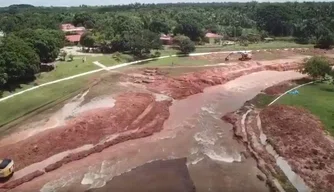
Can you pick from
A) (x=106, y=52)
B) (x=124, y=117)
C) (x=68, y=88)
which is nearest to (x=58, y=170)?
(x=124, y=117)

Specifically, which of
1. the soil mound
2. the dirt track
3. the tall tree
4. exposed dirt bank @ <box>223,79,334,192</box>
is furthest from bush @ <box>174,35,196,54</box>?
exposed dirt bank @ <box>223,79,334,192</box>

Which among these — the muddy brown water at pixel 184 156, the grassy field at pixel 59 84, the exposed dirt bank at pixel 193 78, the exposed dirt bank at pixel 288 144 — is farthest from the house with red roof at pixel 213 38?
the exposed dirt bank at pixel 288 144

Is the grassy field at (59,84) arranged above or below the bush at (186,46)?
below

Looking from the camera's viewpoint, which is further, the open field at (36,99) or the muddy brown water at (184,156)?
the open field at (36,99)

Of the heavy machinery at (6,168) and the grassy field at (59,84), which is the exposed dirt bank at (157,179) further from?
the grassy field at (59,84)

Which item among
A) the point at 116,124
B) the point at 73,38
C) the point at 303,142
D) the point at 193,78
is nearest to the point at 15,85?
the point at 116,124

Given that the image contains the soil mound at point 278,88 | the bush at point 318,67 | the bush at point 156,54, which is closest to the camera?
the soil mound at point 278,88

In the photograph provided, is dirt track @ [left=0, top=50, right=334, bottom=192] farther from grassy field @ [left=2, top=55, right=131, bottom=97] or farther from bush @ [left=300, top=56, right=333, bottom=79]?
bush @ [left=300, top=56, right=333, bottom=79]

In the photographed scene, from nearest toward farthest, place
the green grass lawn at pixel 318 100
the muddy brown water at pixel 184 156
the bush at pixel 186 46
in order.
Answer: the muddy brown water at pixel 184 156 → the green grass lawn at pixel 318 100 → the bush at pixel 186 46
